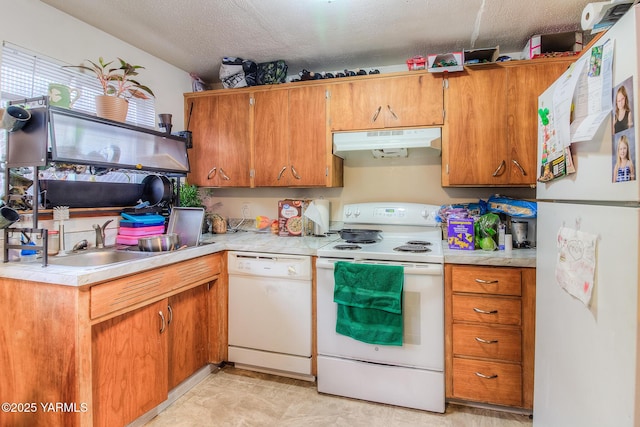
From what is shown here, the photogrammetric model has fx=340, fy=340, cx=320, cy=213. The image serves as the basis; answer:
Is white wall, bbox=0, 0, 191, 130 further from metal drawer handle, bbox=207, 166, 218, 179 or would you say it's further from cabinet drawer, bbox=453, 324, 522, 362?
cabinet drawer, bbox=453, 324, 522, 362

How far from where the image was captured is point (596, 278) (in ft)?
3.08

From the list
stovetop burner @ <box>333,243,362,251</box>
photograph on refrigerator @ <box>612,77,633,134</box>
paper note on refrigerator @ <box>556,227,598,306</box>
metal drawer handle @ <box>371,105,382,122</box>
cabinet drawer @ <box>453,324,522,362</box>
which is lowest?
cabinet drawer @ <box>453,324,522,362</box>

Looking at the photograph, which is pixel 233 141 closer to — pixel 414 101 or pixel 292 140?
pixel 292 140

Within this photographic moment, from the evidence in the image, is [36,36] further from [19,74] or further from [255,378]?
[255,378]

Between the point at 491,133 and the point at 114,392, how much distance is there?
266 cm

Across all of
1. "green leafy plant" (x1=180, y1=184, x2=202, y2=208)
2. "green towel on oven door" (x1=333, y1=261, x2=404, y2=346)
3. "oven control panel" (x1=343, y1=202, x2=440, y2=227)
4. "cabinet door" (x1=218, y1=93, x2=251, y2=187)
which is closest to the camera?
"green towel on oven door" (x1=333, y1=261, x2=404, y2=346)

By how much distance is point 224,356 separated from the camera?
248 centimetres

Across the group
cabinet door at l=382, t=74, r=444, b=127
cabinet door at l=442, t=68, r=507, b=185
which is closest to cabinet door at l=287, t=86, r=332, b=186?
cabinet door at l=382, t=74, r=444, b=127

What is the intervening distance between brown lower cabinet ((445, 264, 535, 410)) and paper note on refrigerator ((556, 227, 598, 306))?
2.54ft

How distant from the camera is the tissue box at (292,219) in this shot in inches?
111

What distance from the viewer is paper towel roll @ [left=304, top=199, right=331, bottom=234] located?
9.03ft

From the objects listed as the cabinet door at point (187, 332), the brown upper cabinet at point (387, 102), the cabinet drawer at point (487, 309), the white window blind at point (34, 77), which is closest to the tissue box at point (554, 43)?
the brown upper cabinet at point (387, 102)

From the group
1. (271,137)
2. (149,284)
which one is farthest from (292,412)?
(271,137)

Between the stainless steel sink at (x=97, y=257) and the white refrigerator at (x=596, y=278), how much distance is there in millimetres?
2018
